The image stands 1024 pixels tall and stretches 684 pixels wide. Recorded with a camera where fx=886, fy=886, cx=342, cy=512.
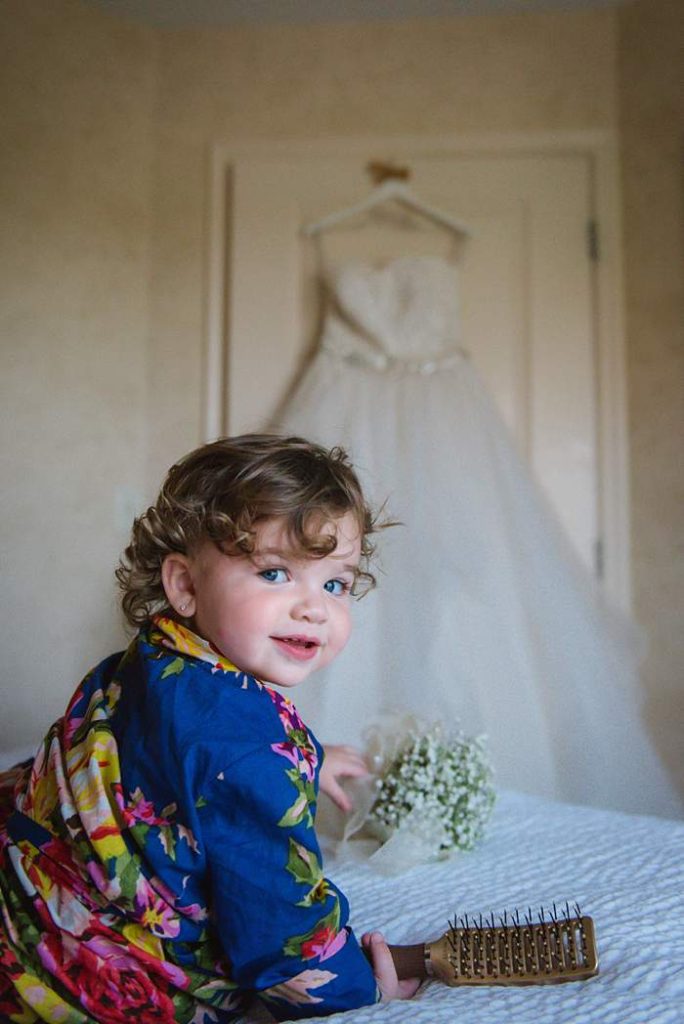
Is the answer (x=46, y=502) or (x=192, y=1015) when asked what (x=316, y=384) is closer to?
(x=46, y=502)

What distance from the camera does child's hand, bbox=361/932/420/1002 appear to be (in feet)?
2.68

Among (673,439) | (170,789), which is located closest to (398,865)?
(170,789)

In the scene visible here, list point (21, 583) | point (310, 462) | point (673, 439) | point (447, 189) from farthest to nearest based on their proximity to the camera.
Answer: point (447, 189), point (673, 439), point (21, 583), point (310, 462)

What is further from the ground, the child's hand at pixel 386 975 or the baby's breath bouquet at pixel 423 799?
the baby's breath bouquet at pixel 423 799

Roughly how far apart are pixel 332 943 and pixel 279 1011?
76mm

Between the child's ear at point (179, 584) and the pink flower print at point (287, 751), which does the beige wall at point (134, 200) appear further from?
the pink flower print at point (287, 751)

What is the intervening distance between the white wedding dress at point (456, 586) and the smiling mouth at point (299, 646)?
3.32ft

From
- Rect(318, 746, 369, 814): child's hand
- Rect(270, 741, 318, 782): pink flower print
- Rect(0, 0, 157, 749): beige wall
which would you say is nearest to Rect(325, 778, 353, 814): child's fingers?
Rect(318, 746, 369, 814): child's hand

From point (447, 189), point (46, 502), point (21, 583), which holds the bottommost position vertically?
point (21, 583)

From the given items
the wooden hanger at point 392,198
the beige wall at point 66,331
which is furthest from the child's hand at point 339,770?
the wooden hanger at point 392,198

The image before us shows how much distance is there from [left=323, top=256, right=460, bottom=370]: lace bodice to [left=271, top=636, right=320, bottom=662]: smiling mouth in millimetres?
1532

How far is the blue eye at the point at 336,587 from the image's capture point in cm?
93

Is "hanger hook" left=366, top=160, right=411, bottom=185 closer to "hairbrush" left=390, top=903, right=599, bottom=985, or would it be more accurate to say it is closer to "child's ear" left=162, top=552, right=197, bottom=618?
"child's ear" left=162, top=552, right=197, bottom=618

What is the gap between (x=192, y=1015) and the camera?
2.61ft
